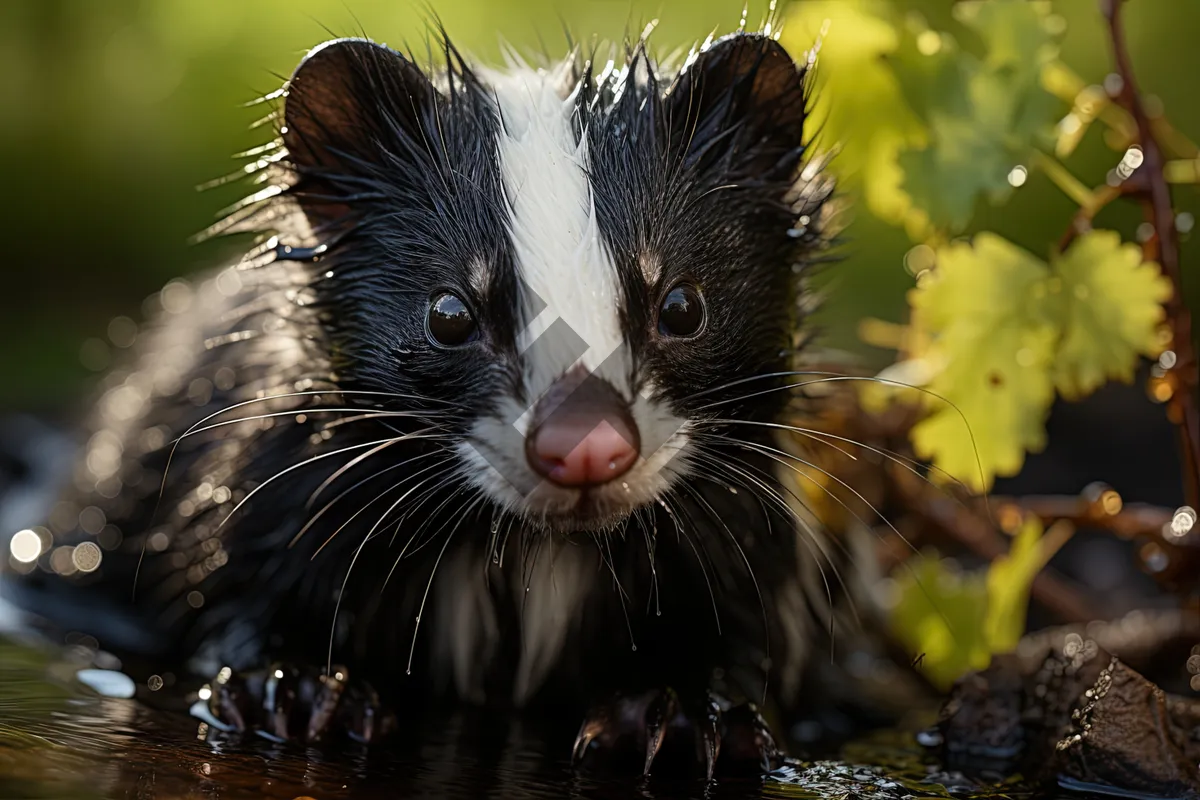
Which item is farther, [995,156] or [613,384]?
[995,156]

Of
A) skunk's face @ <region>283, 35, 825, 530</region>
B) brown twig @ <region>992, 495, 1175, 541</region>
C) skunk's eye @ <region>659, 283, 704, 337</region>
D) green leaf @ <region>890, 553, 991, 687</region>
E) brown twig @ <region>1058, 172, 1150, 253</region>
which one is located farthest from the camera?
green leaf @ <region>890, 553, 991, 687</region>

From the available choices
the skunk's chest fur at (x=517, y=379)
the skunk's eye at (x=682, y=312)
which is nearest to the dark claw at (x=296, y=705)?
the skunk's chest fur at (x=517, y=379)

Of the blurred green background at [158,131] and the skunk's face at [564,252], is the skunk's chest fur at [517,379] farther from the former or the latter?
the blurred green background at [158,131]

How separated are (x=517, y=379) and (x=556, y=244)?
0.16 meters

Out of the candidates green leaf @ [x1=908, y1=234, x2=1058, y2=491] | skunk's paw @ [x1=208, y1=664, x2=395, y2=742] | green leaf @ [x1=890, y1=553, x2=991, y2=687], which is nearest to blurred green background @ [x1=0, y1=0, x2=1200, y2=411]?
green leaf @ [x1=890, y1=553, x2=991, y2=687]

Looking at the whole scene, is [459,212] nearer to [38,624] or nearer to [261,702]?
[261,702]

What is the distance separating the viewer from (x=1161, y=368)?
1.76 meters

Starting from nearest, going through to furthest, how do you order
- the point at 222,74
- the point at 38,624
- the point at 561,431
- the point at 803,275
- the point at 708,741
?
1. the point at 561,431
2. the point at 708,741
3. the point at 803,275
4. the point at 38,624
5. the point at 222,74

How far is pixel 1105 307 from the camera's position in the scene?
170 centimetres

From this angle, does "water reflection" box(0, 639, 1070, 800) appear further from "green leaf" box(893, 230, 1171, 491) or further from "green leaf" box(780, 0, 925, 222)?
"green leaf" box(780, 0, 925, 222)

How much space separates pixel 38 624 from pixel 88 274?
3193 mm

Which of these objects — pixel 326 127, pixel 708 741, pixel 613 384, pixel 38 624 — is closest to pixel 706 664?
pixel 708 741

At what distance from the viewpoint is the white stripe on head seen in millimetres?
1498

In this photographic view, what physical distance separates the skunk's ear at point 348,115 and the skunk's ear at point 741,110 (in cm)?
31
